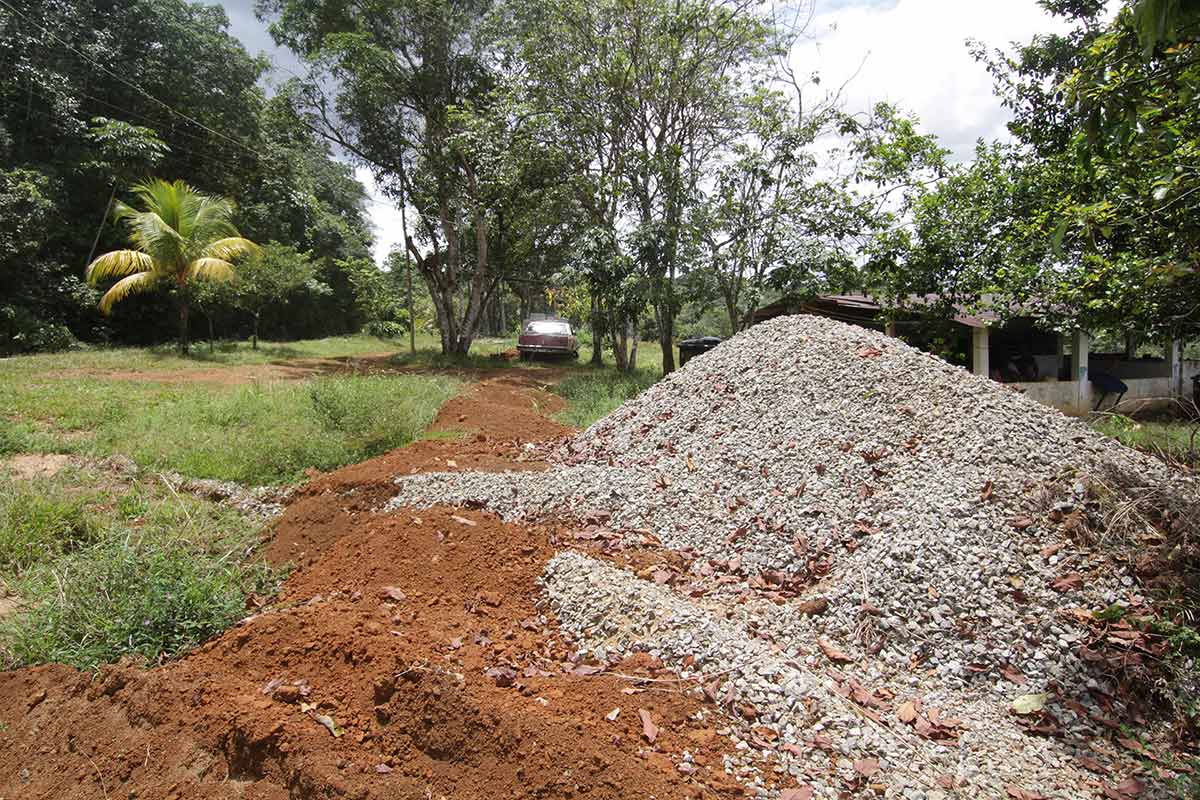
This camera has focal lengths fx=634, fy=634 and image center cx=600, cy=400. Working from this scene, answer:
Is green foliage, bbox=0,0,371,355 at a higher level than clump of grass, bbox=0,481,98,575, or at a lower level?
higher

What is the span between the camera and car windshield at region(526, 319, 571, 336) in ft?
70.1

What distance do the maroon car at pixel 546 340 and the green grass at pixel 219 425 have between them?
1122cm

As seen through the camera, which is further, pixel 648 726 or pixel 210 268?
pixel 210 268

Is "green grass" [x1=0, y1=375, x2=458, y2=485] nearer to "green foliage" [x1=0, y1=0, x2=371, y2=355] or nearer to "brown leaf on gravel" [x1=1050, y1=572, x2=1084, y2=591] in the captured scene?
"brown leaf on gravel" [x1=1050, y1=572, x2=1084, y2=591]

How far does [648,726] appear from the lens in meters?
2.62

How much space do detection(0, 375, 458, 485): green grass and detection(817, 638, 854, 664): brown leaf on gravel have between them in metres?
5.14

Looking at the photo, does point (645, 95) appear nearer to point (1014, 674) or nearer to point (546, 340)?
point (546, 340)

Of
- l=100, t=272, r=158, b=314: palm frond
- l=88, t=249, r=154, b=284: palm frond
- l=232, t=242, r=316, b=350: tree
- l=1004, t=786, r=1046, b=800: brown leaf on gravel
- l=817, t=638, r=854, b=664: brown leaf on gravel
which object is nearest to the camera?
l=1004, t=786, r=1046, b=800: brown leaf on gravel

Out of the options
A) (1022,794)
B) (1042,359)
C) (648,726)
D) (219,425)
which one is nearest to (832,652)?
(1022,794)

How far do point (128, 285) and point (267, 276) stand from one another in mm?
4002

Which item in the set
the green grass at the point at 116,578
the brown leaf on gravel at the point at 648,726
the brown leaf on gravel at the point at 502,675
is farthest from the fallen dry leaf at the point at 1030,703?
the green grass at the point at 116,578

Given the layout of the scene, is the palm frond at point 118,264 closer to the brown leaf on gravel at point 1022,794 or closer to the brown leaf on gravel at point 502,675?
the brown leaf on gravel at point 502,675

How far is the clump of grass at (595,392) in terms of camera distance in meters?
10.2

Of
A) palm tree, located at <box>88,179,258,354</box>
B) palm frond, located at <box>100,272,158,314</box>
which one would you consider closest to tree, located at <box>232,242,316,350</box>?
palm tree, located at <box>88,179,258,354</box>
